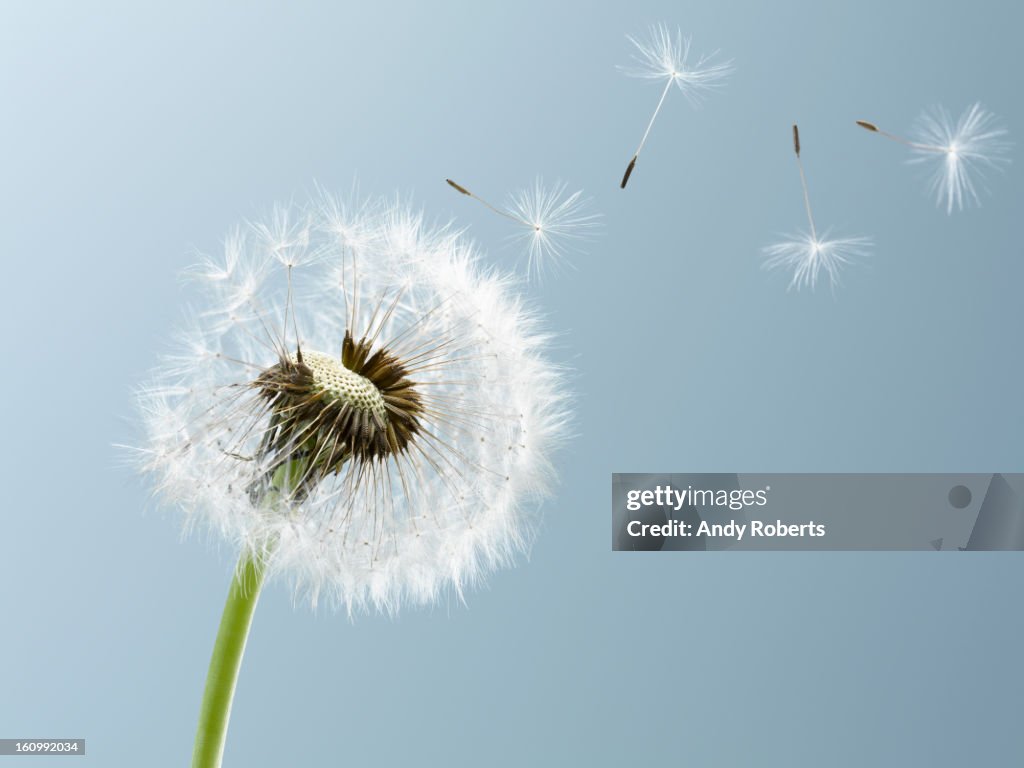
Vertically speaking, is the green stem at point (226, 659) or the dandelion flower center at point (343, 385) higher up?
the dandelion flower center at point (343, 385)

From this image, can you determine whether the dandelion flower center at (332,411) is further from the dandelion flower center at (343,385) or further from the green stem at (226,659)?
the green stem at (226,659)

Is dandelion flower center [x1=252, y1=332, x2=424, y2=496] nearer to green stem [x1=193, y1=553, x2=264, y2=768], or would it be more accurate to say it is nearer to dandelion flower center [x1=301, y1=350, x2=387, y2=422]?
dandelion flower center [x1=301, y1=350, x2=387, y2=422]

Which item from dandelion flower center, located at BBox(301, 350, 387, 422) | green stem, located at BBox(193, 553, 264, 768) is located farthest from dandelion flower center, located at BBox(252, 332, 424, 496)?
green stem, located at BBox(193, 553, 264, 768)

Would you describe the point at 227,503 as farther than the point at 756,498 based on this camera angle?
No

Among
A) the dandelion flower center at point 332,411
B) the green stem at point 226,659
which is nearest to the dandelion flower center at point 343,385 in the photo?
the dandelion flower center at point 332,411

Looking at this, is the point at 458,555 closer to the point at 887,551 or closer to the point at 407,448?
the point at 407,448

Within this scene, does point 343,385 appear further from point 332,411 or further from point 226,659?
point 226,659

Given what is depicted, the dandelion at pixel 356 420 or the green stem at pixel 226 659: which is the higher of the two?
the dandelion at pixel 356 420

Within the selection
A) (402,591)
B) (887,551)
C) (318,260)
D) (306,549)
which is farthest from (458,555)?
(887,551)
